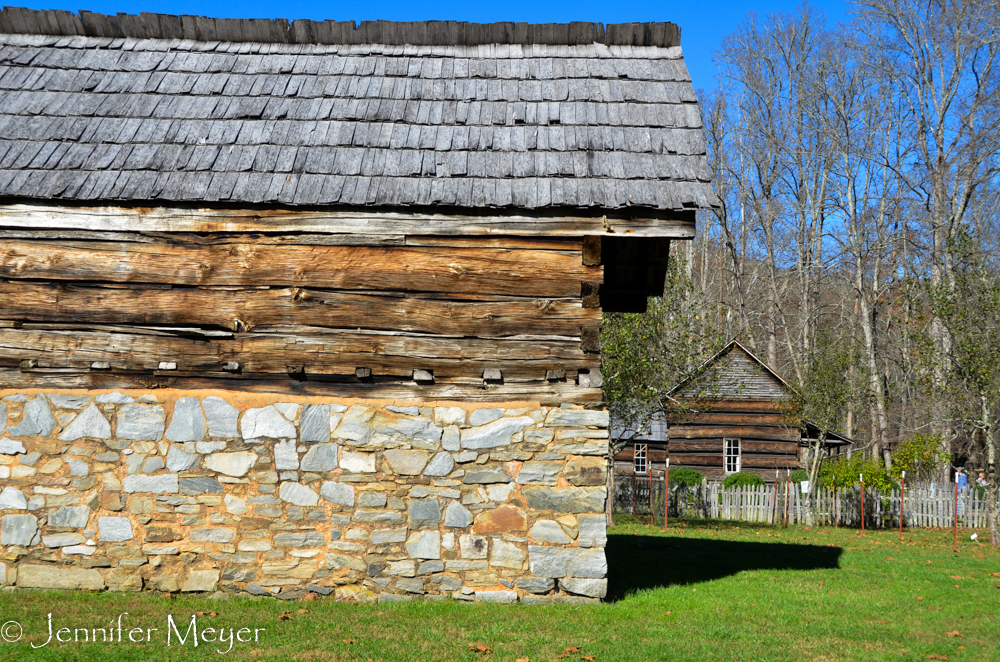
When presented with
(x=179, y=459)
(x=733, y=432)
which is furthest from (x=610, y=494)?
(x=179, y=459)

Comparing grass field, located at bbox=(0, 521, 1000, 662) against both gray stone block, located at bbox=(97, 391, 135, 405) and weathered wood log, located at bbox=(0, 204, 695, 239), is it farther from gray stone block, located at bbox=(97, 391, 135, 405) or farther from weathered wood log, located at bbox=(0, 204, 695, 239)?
weathered wood log, located at bbox=(0, 204, 695, 239)

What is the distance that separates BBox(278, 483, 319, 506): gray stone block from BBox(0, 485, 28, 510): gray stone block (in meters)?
2.17

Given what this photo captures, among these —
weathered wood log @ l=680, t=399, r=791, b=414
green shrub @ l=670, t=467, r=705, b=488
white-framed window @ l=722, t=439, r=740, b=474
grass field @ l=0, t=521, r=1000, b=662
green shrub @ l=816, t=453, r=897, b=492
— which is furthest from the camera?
white-framed window @ l=722, t=439, r=740, b=474

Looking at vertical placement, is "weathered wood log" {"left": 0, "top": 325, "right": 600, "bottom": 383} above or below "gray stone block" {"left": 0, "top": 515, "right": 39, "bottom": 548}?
above

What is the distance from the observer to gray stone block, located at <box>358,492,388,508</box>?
257 inches

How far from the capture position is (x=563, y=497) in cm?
653

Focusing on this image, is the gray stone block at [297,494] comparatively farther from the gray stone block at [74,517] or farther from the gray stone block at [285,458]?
the gray stone block at [74,517]

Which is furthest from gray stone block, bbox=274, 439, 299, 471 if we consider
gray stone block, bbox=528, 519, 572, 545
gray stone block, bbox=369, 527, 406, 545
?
gray stone block, bbox=528, 519, 572, 545

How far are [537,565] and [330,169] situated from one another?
389cm

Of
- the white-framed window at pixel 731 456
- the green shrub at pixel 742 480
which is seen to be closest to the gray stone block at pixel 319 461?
the green shrub at pixel 742 480

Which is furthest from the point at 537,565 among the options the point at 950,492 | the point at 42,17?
the point at 950,492

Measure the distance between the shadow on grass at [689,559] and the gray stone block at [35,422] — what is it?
16.7 ft

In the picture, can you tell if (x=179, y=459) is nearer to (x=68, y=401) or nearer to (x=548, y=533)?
(x=68, y=401)

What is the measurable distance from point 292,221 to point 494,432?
2.55m
